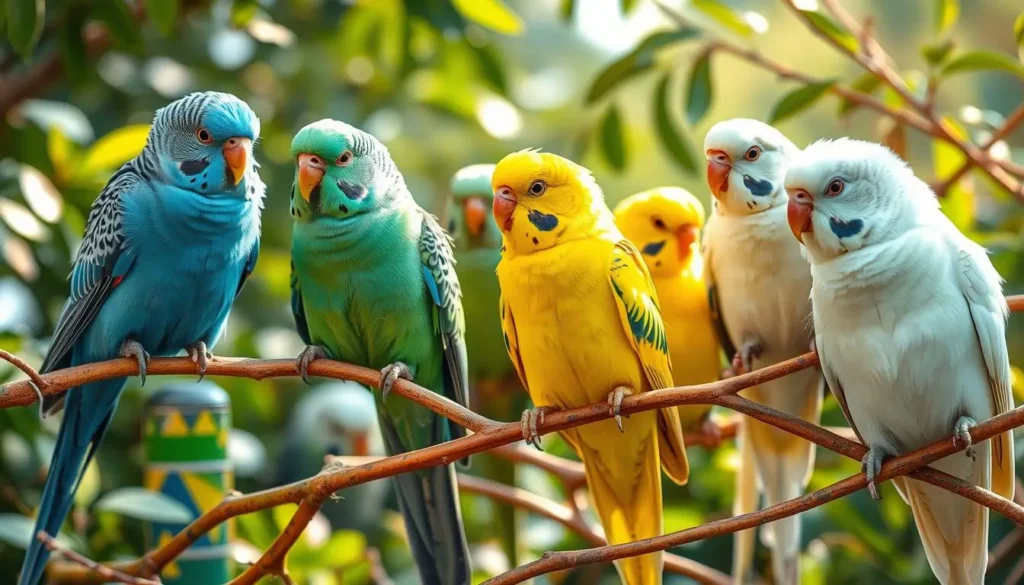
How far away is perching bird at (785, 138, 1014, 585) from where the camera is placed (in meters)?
1.57

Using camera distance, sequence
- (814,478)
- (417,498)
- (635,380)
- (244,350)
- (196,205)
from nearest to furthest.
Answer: (635,380) → (196,205) → (417,498) → (814,478) → (244,350)

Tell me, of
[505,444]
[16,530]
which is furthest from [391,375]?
[16,530]

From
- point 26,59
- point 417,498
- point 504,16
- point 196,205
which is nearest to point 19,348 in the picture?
point 26,59

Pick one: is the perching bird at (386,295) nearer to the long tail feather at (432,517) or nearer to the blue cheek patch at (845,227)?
the long tail feather at (432,517)

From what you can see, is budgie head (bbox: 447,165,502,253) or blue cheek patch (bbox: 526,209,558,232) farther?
budgie head (bbox: 447,165,502,253)

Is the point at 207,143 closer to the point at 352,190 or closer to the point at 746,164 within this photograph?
the point at 352,190

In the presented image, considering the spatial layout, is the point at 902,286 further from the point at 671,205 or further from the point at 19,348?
the point at 19,348

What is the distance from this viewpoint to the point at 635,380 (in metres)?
1.74

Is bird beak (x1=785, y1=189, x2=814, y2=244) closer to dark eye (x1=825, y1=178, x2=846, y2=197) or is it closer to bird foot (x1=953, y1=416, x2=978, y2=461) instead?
dark eye (x1=825, y1=178, x2=846, y2=197)

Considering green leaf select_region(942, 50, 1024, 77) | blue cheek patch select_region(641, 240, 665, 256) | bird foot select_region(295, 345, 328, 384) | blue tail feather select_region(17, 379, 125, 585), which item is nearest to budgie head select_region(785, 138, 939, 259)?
blue cheek patch select_region(641, 240, 665, 256)

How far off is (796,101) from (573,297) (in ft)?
2.99

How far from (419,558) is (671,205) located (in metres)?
0.79

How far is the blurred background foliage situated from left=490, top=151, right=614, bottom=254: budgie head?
81 centimetres

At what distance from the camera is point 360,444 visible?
11.1 ft
